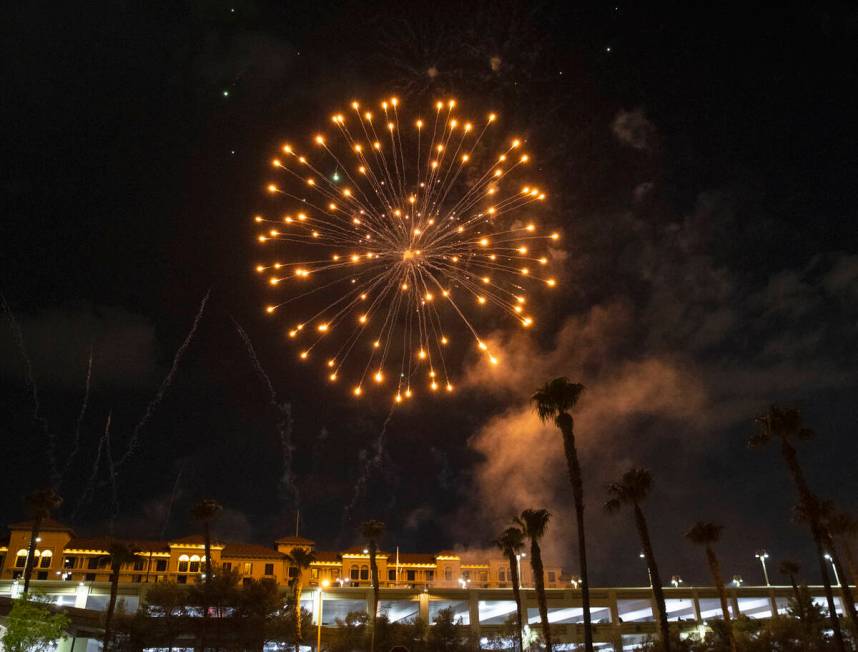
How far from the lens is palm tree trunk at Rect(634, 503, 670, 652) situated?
4100 centimetres

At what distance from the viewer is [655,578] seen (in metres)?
42.3

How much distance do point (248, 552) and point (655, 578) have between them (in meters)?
71.2

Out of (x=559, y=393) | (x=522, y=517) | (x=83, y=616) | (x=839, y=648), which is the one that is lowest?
(x=839, y=648)

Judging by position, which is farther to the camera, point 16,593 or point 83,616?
point 16,593

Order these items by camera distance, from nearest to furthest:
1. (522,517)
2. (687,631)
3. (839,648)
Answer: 1. (839,648)
2. (522,517)
3. (687,631)

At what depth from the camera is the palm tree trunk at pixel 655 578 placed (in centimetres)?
4100

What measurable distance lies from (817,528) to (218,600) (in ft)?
135

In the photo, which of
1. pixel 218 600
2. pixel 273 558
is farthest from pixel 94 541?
pixel 218 600

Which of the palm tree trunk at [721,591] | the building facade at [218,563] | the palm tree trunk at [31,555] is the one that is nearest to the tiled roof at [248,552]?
the building facade at [218,563]

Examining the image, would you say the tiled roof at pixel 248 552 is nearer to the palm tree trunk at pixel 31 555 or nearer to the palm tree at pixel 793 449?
the palm tree trunk at pixel 31 555

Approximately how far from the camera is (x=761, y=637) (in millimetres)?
52875

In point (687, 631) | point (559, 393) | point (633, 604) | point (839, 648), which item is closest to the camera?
point (839, 648)

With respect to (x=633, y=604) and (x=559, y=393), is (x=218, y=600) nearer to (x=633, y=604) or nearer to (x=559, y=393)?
(x=559, y=393)

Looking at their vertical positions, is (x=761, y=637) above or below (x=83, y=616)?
below
